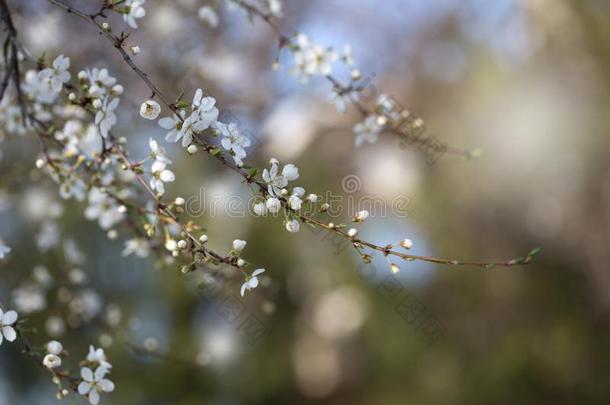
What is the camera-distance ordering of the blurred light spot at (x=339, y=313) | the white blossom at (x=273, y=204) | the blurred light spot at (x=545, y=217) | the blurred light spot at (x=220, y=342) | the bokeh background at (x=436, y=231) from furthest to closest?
the blurred light spot at (x=339, y=313), the blurred light spot at (x=545, y=217), the blurred light spot at (x=220, y=342), the bokeh background at (x=436, y=231), the white blossom at (x=273, y=204)

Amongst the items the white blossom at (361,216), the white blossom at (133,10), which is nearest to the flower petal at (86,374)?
the white blossom at (361,216)

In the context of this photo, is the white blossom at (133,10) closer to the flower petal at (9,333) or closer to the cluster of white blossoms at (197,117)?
the cluster of white blossoms at (197,117)

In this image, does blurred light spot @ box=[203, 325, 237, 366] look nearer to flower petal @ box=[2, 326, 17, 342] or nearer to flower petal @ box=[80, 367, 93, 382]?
flower petal @ box=[80, 367, 93, 382]

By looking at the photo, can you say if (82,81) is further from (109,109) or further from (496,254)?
(496,254)

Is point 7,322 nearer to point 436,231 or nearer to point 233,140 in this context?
point 233,140

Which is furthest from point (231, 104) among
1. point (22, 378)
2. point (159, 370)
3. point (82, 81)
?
point (22, 378)

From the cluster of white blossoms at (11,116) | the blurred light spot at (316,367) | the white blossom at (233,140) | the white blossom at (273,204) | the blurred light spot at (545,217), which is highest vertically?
the blurred light spot at (545,217)
